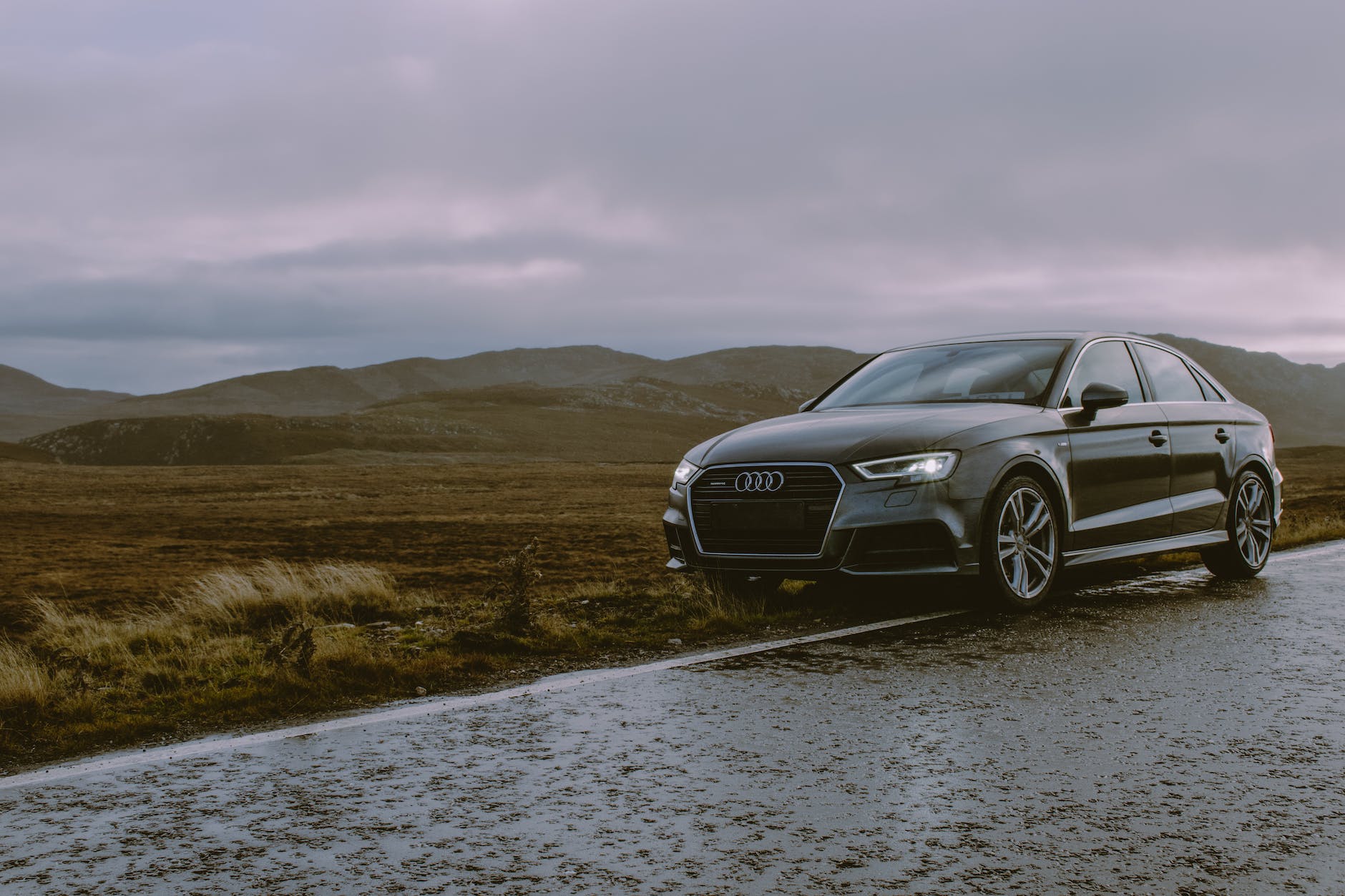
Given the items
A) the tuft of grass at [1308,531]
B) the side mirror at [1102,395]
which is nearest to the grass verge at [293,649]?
the side mirror at [1102,395]

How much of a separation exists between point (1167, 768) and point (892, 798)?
1.08m

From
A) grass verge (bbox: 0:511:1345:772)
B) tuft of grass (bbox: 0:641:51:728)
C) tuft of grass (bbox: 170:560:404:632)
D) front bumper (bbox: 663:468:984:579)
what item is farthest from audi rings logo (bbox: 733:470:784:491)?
tuft of grass (bbox: 0:641:51:728)

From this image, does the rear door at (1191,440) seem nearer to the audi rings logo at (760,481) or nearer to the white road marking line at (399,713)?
the white road marking line at (399,713)

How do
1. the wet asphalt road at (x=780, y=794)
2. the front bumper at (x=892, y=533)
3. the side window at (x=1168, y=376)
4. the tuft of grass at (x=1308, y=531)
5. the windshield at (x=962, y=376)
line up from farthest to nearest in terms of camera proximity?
the tuft of grass at (x=1308, y=531), the side window at (x=1168, y=376), the windshield at (x=962, y=376), the front bumper at (x=892, y=533), the wet asphalt road at (x=780, y=794)

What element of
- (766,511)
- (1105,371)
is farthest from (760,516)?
(1105,371)

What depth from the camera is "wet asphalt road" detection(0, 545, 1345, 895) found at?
11.5ft

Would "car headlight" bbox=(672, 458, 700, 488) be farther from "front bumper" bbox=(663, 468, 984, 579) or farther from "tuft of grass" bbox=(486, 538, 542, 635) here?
"tuft of grass" bbox=(486, 538, 542, 635)

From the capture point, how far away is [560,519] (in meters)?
25.0

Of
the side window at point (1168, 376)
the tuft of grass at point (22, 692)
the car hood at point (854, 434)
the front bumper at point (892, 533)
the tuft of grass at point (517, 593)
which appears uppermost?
the side window at point (1168, 376)

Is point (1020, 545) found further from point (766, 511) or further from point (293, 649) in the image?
point (293, 649)

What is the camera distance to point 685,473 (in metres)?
8.11

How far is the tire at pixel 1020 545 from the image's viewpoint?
7594 mm

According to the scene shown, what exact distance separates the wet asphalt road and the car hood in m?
1.41

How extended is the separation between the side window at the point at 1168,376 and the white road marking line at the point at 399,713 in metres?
3.15
